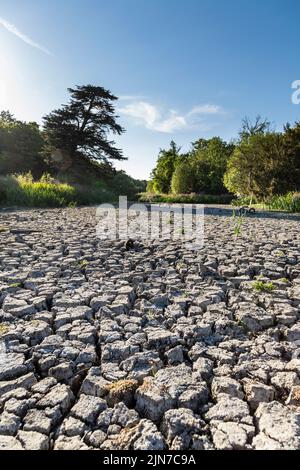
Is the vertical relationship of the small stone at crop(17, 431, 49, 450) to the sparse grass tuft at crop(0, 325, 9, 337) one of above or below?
below

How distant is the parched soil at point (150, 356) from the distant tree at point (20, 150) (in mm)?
24105

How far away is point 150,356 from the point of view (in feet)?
5.83

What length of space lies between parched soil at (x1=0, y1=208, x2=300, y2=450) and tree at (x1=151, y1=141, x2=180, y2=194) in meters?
29.7

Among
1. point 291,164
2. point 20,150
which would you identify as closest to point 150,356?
point 291,164

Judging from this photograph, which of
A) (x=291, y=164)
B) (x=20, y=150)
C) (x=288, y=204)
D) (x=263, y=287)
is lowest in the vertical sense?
(x=263, y=287)

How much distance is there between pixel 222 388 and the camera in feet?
4.85

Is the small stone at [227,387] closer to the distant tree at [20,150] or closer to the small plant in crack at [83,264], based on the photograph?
the small plant in crack at [83,264]

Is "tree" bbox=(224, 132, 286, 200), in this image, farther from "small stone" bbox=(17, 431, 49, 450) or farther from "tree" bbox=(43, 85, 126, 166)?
"small stone" bbox=(17, 431, 49, 450)

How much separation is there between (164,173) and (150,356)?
3222cm

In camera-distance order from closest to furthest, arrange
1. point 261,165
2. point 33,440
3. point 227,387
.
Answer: point 33,440 < point 227,387 < point 261,165

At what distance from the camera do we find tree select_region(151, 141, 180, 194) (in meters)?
33.0

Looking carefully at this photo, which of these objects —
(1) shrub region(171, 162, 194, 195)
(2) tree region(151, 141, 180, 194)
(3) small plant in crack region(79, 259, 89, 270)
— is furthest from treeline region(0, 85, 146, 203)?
(3) small plant in crack region(79, 259, 89, 270)

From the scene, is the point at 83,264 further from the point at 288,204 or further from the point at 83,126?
the point at 83,126
